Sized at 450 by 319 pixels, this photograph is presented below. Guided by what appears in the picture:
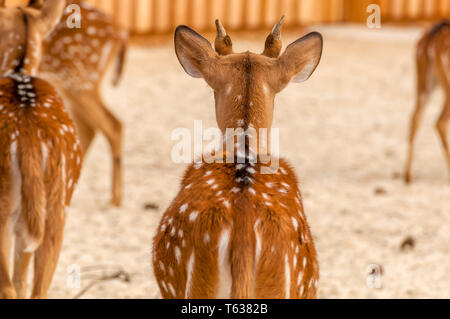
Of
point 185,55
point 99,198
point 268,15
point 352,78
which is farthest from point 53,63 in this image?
point 268,15

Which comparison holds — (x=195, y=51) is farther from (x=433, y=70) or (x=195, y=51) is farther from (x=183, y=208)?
(x=433, y=70)

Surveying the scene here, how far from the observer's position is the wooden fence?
1191 centimetres

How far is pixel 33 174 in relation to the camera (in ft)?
10.6

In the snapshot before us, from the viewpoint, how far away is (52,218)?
3.44 m

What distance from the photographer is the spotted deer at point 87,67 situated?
5883mm

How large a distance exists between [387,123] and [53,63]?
14.1 ft

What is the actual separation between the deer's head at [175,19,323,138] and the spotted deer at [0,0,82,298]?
0.80 m

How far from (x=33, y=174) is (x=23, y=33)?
1062 mm

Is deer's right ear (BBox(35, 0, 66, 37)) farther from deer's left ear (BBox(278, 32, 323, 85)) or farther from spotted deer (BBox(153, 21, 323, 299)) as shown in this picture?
deer's left ear (BBox(278, 32, 323, 85))

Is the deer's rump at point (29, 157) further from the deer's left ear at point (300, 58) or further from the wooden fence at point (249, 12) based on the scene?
the wooden fence at point (249, 12)

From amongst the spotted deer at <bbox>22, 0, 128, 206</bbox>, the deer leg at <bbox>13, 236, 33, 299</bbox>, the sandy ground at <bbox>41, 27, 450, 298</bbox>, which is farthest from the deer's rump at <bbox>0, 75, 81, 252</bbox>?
the spotted deer at <bbox>22, 0, 128, 206</bbox>

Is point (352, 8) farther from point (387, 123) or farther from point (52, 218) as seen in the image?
point (52, 218)

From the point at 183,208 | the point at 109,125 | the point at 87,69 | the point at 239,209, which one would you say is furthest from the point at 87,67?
the point at 239,209

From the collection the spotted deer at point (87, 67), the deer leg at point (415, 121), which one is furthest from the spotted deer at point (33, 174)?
the deer leg at point (415, 121)
